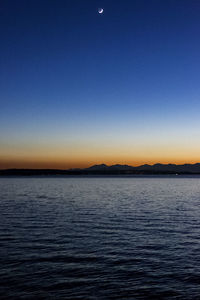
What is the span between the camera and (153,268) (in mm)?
22047

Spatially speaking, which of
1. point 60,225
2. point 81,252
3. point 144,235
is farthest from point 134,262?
point 60,225

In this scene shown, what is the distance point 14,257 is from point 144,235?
1532 cm

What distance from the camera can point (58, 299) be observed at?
16.8 meters

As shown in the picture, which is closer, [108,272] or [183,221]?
[108,272]

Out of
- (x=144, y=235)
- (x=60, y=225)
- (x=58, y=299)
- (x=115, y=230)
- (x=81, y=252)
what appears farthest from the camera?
(x=60, y=225)

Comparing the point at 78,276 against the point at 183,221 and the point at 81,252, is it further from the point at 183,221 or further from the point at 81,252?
the point at 183,221

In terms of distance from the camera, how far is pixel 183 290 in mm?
18328

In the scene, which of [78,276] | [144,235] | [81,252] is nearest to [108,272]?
[78,276]

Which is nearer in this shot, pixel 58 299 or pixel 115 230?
pixel 58 299

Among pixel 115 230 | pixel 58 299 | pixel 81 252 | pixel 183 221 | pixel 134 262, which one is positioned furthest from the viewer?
pixel 183 221

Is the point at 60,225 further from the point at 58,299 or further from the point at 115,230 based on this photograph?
the point at 58,299

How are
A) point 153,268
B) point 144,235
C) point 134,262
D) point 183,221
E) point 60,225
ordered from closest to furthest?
point 153,268, point 134,262, point 144,235, point 60,225, point 183,221

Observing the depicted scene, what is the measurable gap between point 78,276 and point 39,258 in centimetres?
541

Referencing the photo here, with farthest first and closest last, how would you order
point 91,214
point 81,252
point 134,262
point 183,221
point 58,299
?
point 91,214 → point 183,221 → point 81,252 → point 134,262 → point 58,299
